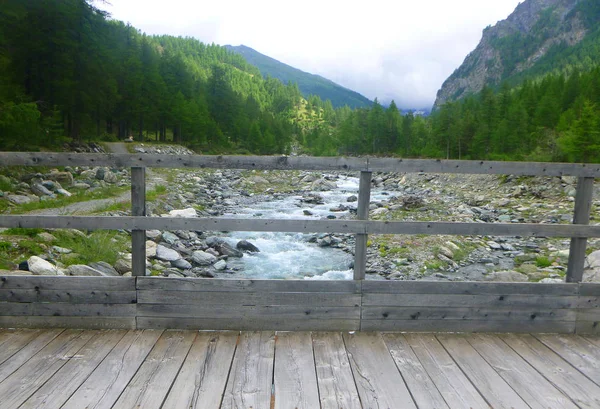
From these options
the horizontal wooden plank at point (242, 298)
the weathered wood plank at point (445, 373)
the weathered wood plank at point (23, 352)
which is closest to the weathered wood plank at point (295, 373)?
the horizontal wooden plank at point (242, 298)

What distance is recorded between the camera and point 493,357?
3.55 m

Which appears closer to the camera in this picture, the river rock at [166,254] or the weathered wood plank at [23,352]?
the weathered wood plank at [23,352]

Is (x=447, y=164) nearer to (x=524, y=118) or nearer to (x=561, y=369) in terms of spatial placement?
Answer: (x=561, y=369)

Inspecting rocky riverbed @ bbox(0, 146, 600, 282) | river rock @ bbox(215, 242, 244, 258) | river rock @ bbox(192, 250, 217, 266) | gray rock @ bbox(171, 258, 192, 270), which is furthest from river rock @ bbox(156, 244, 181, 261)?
river rock @ bbox(215, 242, 244, 258)

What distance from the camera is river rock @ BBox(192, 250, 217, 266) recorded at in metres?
10.8

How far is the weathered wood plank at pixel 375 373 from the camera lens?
290cm

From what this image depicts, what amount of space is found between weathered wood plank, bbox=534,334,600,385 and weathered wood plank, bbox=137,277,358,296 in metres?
1.77

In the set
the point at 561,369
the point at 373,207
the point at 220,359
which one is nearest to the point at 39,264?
the point at 220,359

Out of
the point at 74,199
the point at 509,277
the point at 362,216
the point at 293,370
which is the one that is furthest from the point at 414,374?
the point at 74,199

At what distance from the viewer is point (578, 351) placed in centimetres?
369

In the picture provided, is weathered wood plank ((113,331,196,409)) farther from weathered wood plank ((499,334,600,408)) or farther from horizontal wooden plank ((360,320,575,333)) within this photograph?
weathered wood plank ((499,334,600,408))

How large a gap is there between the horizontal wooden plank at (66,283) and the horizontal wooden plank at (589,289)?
411 cm

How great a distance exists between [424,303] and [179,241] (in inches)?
368

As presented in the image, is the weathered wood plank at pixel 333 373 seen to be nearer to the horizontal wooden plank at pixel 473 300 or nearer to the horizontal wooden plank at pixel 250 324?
the horizontal wooden plank at pixel 250 324
